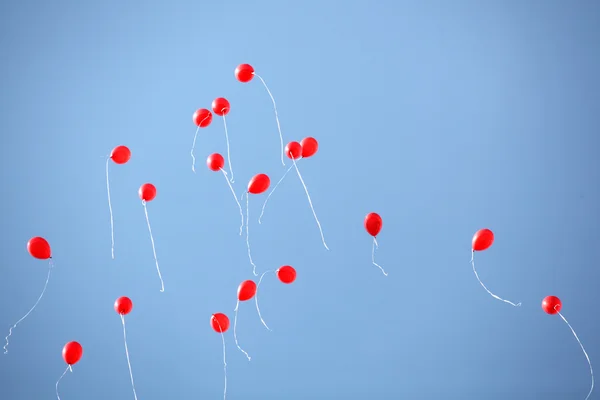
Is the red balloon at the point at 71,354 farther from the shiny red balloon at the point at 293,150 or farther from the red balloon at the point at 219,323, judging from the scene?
the shiny red balloon at the point at 293,150

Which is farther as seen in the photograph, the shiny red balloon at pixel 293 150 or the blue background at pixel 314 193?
the blue background at pixel 314 193

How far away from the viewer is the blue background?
457 cm

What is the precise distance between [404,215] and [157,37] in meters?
1.81

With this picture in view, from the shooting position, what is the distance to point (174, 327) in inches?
183

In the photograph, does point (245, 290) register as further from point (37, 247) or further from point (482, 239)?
point (482, 239)

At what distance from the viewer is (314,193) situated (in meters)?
4.68

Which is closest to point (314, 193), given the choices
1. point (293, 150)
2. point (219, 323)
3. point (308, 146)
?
point (308, 146)

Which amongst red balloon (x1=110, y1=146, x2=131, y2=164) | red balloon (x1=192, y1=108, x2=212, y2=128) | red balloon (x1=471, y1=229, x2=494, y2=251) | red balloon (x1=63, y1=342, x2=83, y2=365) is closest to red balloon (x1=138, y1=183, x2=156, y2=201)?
red balloon (x1=110, y1=146, x2=131, y2=164)

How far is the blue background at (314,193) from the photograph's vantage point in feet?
15.0

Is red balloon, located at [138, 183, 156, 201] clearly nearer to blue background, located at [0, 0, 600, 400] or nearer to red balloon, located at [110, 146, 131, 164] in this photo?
red balloon, located at [110, 146, 131, 164]

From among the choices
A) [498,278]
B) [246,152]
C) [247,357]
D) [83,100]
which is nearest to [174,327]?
[247,357]

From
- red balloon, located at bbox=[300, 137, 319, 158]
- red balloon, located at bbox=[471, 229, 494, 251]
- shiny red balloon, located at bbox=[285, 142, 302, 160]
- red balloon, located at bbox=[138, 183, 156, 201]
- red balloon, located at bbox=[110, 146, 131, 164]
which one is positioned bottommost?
red balloon, located at bbox=[471, 229, 494, 251]

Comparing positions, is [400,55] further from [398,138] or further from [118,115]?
[118,115]

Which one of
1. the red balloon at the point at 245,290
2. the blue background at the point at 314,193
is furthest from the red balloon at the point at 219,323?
the blue background at the point at 314,193
